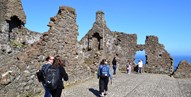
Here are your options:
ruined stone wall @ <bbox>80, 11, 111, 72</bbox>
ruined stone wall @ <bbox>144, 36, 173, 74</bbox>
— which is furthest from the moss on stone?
ruined stone wall @ <bbox>144, 36, 173, 74</bbox>

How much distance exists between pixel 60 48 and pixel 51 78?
22.6 ft

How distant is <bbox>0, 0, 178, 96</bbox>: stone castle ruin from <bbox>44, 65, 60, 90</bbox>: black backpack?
2.43m

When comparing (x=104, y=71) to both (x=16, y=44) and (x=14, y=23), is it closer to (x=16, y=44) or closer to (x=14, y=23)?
(x=16, y=44)

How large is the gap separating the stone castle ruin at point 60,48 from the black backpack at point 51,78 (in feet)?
7.97

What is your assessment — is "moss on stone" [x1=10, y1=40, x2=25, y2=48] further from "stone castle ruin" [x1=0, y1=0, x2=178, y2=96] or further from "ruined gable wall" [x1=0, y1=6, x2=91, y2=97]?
"ruined gable wall" [x1=0, y1=6, x2=91, y2=97]

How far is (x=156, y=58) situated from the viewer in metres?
34.3

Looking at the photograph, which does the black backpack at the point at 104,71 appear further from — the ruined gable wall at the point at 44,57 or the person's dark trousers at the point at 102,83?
the ruined gable wall at the point at 44,57

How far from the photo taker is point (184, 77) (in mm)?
27516

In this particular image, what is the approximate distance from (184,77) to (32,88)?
18.7 m

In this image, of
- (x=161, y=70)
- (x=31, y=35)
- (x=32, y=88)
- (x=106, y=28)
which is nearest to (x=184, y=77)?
(x=161, y=70)

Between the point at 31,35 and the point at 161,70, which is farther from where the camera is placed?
the point at 161,70

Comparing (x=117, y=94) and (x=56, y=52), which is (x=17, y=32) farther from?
(x=117, y=94)

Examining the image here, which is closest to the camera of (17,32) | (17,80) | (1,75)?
(1,75)

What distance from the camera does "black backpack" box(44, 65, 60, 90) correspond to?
8641mm
